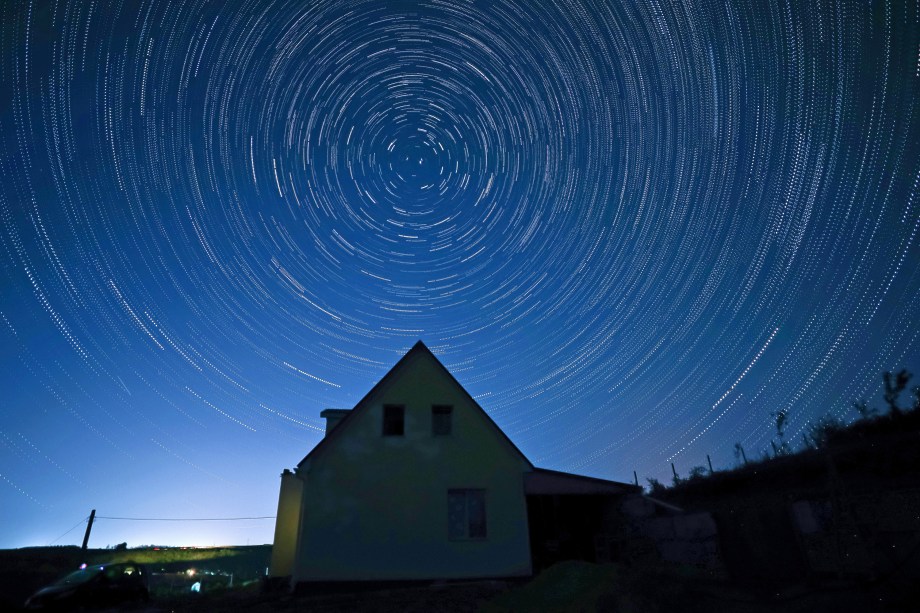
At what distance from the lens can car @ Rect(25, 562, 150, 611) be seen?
555 inches

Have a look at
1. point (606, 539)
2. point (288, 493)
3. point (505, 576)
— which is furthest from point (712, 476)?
point (288, 493)

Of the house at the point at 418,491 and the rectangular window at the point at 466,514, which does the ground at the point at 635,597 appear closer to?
the house at the point at 418,491

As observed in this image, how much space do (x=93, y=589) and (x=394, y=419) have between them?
11173 mm

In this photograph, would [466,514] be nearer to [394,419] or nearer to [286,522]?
[394,419]

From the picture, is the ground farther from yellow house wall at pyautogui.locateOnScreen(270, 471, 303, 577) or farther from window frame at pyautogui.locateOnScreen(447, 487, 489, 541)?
yellow house wall at pyautogui.locateOnScreen(270, 471, 303, 577)

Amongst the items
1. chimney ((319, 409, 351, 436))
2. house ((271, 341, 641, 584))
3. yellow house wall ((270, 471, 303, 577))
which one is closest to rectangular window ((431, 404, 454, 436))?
house ((271, 341, 641, 584))

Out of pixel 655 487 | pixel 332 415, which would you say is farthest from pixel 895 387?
pixel 332 415

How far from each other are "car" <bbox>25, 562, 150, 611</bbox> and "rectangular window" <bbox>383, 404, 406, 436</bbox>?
10.5 m

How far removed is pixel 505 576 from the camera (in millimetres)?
16281

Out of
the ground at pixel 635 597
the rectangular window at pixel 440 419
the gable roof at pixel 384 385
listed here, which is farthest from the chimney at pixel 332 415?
the ground at pixel 635 597

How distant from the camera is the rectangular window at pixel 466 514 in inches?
658

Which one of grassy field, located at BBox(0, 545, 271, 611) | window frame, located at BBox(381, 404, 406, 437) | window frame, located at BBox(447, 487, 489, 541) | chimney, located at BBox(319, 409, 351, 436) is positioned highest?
chimney, located at BBox(319, 409, 351, 436)

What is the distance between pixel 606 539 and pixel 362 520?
10.8 meters

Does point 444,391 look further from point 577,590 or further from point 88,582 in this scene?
point 88,582
